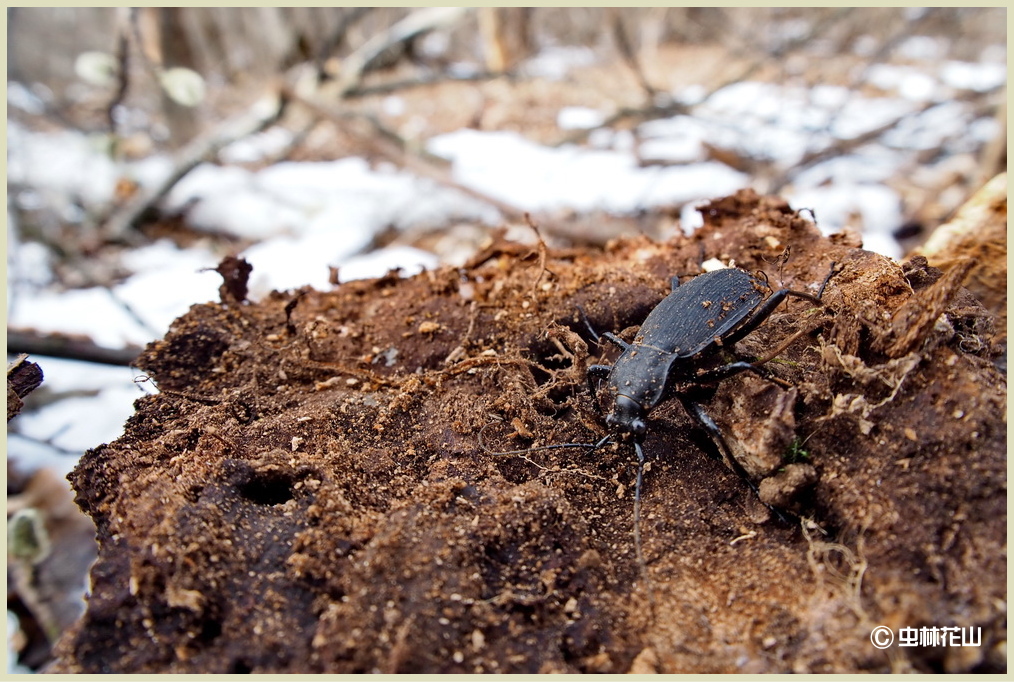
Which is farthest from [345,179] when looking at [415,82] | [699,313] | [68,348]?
[699,313]

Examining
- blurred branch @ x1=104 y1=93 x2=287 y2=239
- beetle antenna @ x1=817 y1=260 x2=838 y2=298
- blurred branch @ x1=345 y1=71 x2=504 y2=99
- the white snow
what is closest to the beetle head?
beetle antenna @ x1=817 y1=260 x2=838 y2=298

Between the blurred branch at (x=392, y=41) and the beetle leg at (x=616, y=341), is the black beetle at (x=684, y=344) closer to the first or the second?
the beetle leg at (x=616, y=341)

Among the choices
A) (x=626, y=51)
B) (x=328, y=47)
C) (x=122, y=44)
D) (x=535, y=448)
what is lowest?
(x=535, y=448)

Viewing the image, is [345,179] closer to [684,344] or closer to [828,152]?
[828,152]

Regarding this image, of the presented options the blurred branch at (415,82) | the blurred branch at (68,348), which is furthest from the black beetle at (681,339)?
the blurred branch at (415,82)

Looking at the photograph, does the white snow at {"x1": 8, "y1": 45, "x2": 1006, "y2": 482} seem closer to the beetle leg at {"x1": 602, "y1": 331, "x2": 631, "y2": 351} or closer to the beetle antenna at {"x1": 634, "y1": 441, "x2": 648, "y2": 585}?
the beetle leg at {"x1": 602, "y1": 331, "x2": 631, "y2": 351}
